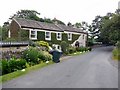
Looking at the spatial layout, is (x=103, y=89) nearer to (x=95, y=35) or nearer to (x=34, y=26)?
(x=34, y=26)

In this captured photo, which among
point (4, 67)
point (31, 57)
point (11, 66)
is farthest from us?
point (31, 57)

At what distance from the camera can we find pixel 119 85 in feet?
43.3

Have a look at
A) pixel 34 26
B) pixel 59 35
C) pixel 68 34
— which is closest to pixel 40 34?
pixel 34 26

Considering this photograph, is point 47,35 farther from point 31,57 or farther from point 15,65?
point 15,65

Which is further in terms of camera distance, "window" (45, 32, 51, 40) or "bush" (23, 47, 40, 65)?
"window" (45, 32, 51, 40)

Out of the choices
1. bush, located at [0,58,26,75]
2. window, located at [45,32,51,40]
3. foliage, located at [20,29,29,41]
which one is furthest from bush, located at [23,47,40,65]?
window, located at [45,32,51,40]

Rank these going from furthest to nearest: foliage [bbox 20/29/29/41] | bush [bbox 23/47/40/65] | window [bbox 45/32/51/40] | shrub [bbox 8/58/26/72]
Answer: window [bbox 45/32/51/40] → foliage [bbox 20/29/29/41] → bush [bbox 23/47/40/65] → shrub [bbox 8/58/26/72]

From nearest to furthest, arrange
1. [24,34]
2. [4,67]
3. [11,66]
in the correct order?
1. [4,67]
2. [11,66]
3. [24,34]

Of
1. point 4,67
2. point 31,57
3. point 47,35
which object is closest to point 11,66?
point 4,67

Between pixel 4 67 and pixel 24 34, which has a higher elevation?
pixel 24 34

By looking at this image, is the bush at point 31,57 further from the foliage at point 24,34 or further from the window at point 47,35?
the window at point 47,35

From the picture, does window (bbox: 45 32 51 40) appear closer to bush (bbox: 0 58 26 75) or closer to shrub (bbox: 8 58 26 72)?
bush (bbox: 0 58 26 75)

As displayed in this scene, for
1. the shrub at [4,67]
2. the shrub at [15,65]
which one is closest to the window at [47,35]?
the shrub at [15,65]

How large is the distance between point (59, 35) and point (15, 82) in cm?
3652
